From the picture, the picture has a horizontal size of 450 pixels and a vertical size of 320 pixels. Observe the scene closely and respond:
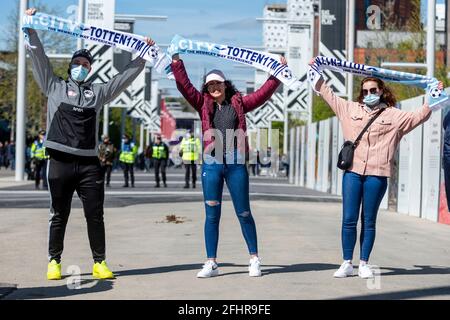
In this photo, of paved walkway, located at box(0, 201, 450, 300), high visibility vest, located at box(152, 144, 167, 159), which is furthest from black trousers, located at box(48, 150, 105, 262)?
high visibility vest, located at box(152, 144, 167, 159)

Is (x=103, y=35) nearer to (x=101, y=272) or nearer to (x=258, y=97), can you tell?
(x=258, y=97)

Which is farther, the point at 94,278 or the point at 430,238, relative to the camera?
the point at 430,238

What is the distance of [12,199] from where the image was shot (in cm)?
2342

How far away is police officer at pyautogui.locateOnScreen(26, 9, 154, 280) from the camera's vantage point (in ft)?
31.4

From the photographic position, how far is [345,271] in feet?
32.1

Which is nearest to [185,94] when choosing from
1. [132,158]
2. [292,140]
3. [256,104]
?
[256,104]

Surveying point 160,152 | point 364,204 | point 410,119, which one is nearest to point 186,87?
point 364,204

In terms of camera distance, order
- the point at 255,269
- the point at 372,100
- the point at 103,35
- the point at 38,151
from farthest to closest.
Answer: the point at 38,151
the point at 103,35
the point at 372,100
the point at 255,269

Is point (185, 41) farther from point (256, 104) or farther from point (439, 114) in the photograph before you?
point (439, 114)

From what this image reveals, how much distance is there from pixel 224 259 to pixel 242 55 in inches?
84.7

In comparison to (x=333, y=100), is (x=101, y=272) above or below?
below

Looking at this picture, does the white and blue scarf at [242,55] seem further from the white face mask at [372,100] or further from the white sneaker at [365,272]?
the white sneaker at [365,272]
